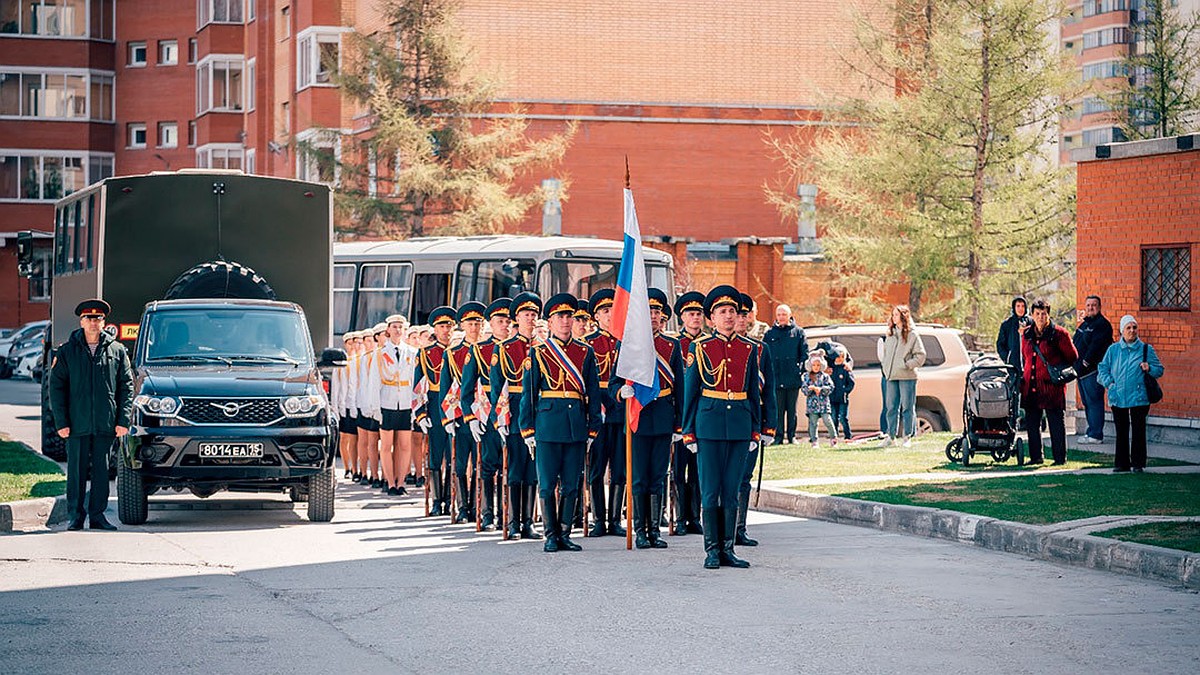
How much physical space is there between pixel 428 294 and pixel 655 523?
15.8m

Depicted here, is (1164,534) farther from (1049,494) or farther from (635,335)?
(635,335)

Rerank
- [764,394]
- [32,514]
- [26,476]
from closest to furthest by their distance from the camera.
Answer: [764,394] < [32,514] < [26,476]

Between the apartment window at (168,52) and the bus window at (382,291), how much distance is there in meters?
48.4

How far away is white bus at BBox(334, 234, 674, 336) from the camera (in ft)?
91.0

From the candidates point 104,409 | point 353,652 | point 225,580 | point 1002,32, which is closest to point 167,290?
point 104,409

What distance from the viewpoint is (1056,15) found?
36906mm

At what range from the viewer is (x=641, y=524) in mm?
14617

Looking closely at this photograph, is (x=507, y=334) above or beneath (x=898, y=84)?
beneath

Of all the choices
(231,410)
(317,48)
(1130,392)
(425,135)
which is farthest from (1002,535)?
(317,48)

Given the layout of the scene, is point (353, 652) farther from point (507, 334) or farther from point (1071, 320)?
point (1071, 320)

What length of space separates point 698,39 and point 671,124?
270cm

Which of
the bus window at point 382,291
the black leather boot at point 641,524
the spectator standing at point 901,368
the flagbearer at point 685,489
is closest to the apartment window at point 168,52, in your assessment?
the bus window at point 382,291

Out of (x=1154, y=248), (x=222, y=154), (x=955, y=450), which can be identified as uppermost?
(x=222, y=154)

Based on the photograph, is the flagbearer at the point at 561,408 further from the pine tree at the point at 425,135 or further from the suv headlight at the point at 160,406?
the pine tree at the point at 425,135
